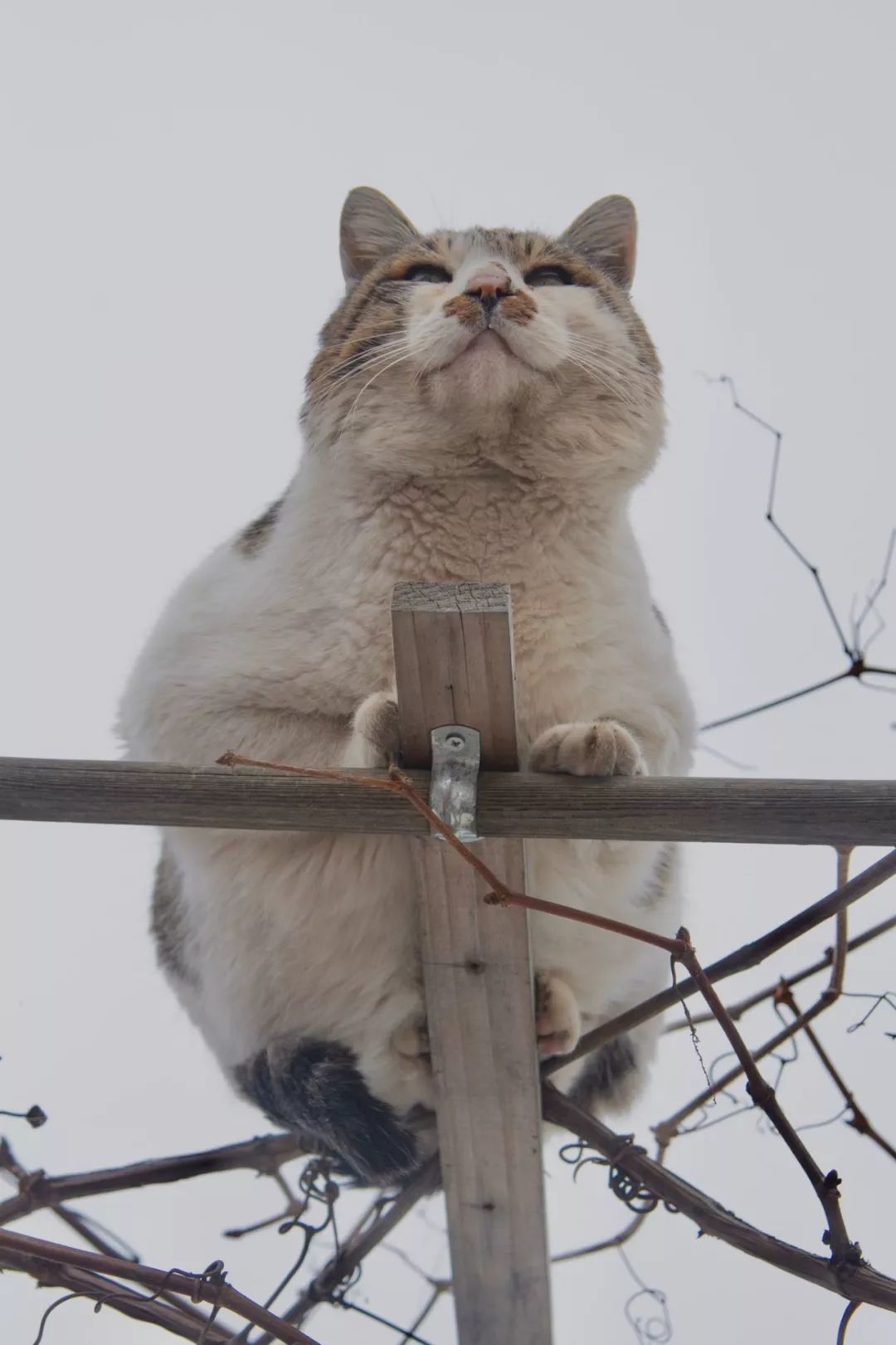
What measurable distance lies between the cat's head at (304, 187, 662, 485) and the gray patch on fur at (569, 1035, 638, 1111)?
1.38m

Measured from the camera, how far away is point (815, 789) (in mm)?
1763

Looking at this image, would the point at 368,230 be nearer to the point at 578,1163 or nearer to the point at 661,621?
the point at 661,621

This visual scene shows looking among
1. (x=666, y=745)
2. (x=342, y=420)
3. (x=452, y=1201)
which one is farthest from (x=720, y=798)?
(x=342, y=420)

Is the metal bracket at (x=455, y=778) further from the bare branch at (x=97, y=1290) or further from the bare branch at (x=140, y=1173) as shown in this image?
the bare branch at (x=140, y=1173)

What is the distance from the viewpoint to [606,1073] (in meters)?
3.13

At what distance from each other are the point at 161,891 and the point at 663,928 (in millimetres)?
1226

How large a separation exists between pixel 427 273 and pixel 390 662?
1.17 metres

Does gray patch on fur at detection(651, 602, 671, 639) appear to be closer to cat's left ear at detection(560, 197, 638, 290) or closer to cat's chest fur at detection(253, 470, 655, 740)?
cat's chest fur at detection(253, 470, 655, 740)

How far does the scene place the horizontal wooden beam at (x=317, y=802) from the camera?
1.81m

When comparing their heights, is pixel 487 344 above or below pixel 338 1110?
above

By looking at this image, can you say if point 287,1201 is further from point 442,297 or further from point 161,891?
point 442,297

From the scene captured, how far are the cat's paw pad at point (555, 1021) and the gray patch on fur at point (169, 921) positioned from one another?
87cm

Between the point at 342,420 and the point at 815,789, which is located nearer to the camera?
the point at 815,789

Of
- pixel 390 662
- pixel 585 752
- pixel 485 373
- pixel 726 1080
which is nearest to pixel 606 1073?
pixel 726 1080
